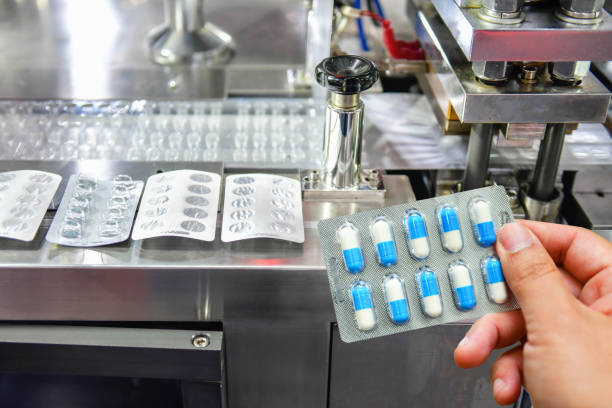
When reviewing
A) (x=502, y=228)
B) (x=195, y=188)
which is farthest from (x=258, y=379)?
(x=502, y=228)

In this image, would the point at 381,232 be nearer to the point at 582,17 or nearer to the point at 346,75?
the point at 346,75

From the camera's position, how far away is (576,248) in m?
0.69

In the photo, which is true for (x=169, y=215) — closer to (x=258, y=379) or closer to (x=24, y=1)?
(x=258, y=379)

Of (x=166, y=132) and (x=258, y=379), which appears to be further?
(x=166, y=132)

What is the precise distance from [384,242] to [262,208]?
17 cm

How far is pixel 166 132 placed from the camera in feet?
3.04

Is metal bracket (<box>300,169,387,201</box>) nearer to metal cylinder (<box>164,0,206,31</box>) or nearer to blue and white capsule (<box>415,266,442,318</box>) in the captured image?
blue and white capsule (<box>415,266,442,318</box>)

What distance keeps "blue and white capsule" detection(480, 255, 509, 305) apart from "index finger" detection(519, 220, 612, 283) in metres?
0.06

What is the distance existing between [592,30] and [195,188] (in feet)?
1.47

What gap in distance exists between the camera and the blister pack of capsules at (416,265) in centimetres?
66

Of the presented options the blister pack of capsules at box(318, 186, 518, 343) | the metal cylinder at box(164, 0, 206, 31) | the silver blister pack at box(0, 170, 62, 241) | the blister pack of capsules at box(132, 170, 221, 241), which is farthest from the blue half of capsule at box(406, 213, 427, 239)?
the metal cylinder at box(164, 0, 206, 31)

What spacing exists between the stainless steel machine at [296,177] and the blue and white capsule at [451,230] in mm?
122

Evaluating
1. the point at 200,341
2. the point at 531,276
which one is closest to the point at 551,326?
the point at 531,276

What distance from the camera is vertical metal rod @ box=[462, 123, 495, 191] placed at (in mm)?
790
